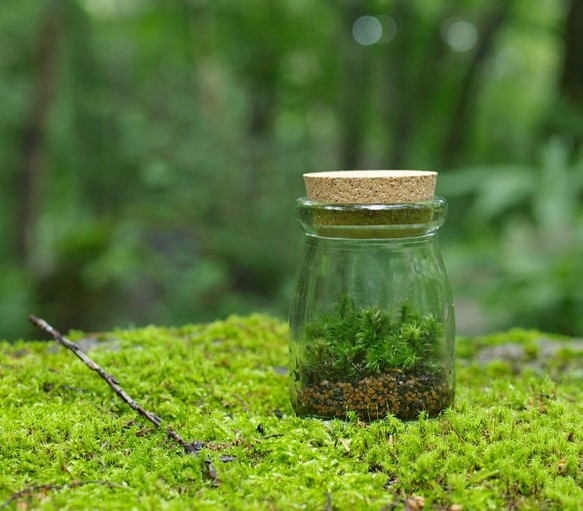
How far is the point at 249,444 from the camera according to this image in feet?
6.72

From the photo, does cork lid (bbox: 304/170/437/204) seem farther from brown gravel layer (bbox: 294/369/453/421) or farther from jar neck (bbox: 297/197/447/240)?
brown gravel layer (bbox: 294/369/453/421)

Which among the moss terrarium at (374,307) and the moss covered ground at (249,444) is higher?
the moss terrarium at (374,307)

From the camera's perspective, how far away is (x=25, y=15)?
10.3 meters

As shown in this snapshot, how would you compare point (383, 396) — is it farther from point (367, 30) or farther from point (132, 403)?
point (367, 30)

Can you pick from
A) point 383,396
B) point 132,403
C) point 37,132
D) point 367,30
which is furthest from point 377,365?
point 37,132

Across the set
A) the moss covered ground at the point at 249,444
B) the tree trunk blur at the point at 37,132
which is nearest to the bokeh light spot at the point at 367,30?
the tree trunk blur at the point at 37,132

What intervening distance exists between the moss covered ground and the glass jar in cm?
9

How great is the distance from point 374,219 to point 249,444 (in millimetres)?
820

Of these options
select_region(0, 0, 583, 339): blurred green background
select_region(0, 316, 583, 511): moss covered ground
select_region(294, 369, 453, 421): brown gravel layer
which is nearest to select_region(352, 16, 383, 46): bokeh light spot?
select_region(0, 0, 583, 339): blurred green background

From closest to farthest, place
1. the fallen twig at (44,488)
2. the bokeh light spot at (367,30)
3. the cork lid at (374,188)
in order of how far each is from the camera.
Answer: the fallen twig at (44,488) < the cork lid at (374,188) < the bokeh light spot at (367,30)

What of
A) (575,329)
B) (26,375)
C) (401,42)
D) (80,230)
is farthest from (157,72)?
(26,375)

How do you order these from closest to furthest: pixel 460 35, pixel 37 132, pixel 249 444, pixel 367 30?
pixel 249 444
pixel 367 30
pixel 460 35
pixel 37 132

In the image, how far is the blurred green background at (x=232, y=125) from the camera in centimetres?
889

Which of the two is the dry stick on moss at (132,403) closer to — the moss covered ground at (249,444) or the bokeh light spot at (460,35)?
the moss covered ground at (249,444)
